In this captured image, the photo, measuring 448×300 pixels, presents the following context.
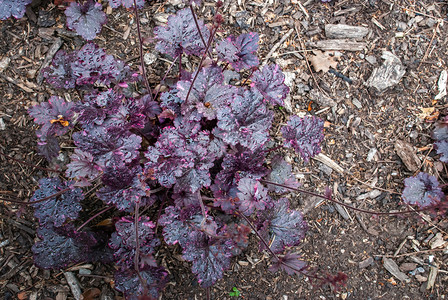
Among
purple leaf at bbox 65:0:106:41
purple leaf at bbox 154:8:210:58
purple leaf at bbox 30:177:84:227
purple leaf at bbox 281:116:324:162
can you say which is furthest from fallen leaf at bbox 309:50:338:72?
purple leaf at bbox 30:177:84:227

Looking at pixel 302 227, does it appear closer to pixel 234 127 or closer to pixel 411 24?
pixel 234 127

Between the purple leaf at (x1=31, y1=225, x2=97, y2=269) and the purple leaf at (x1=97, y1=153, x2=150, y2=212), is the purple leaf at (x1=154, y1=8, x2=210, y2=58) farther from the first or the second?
the purple leaf at (x1=31, y1=225, x2=97, y2=269)

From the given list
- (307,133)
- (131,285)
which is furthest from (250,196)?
(131,285)

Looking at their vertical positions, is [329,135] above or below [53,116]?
below

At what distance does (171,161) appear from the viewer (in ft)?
7.51

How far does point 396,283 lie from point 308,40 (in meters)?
2.15

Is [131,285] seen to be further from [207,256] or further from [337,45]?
[337,45]

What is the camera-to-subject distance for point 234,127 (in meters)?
2.32

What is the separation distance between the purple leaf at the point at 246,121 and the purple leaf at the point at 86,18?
1307 mm

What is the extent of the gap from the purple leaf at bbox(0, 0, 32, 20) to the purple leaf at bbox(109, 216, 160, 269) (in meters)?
1.85

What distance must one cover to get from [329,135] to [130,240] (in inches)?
71.2

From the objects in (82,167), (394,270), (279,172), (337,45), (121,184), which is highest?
(337,45)

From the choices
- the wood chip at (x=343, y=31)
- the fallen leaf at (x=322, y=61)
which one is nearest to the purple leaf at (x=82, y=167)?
the fallen leaf at (x=322, y=61)

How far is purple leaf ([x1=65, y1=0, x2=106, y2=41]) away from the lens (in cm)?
273
